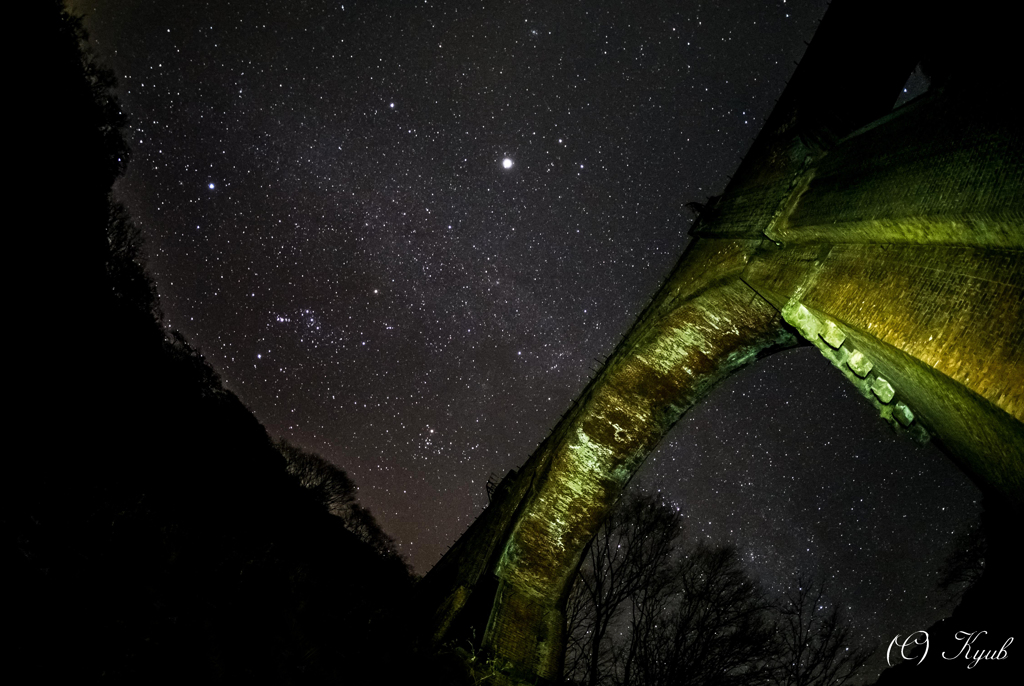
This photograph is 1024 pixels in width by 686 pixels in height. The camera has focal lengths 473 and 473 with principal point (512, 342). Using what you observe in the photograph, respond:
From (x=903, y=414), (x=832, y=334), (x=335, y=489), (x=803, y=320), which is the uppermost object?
(x=803, y=320)

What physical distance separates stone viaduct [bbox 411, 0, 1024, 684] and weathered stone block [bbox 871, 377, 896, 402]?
24mm

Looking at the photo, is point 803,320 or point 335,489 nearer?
point 803,320

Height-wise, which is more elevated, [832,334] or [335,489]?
[832,334]

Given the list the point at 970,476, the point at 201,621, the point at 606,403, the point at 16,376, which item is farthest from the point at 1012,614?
the point at 16,376

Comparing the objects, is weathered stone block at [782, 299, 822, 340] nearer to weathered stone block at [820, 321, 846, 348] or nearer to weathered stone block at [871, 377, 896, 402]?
weathered stone block at [820, 321, 846, 348]

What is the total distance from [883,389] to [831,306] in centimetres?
104

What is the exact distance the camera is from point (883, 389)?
15.1 feet

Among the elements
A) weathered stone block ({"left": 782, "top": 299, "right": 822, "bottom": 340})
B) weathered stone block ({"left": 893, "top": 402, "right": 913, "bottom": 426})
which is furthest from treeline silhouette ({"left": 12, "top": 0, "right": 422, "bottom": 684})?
weathered stone block ({"left": 893, "top": 402, "right": 913, "bottom": 426})

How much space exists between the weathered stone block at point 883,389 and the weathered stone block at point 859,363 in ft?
0.49

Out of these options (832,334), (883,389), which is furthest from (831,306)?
(883,389)

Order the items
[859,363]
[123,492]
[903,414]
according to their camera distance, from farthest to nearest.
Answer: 1. [903,414]
2. [859,363]
3. [123,492]

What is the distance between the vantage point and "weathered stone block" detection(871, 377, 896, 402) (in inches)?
180

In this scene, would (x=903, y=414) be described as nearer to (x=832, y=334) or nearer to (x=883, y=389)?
(x=883, y=389)

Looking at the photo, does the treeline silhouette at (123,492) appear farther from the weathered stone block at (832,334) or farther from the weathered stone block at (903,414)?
the weathered stone block at (903,414)
